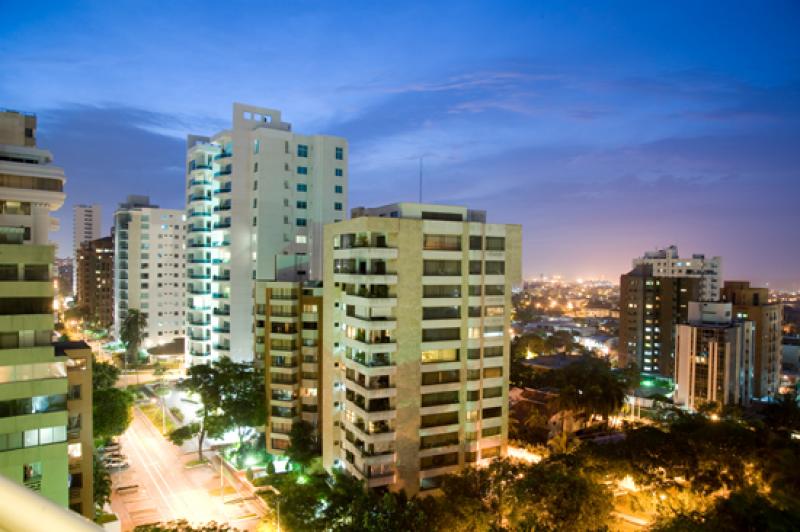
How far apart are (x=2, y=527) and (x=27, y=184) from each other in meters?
40.2

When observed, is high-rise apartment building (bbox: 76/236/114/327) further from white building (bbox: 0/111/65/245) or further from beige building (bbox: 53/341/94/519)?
beige building (bbox: 53/341/94/519)

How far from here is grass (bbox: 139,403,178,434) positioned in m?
57.2

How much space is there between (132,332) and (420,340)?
6419 cm

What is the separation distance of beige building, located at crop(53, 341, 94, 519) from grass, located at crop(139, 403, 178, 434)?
26047mm

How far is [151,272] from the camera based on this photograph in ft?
302

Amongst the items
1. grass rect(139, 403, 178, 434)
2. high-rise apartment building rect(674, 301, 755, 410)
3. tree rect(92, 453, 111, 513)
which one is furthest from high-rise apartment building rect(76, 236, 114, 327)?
high-rise apartment building rect(674, 301, 755, 410)

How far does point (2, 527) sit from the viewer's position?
7.93ft

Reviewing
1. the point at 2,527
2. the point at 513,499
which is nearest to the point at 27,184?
the point at 513,499

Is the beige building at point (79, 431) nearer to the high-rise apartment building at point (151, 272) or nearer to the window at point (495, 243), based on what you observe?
the window at point (495, 243)

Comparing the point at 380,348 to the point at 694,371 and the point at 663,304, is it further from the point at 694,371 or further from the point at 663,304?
the point at 663,304

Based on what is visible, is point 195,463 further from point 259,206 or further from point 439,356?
point 259,206

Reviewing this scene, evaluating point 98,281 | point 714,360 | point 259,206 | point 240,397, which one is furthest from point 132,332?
point 714,360

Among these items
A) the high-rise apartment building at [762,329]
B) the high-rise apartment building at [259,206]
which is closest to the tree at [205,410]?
the high-rise apartment building at [259,206]

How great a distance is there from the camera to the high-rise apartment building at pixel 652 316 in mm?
86438
